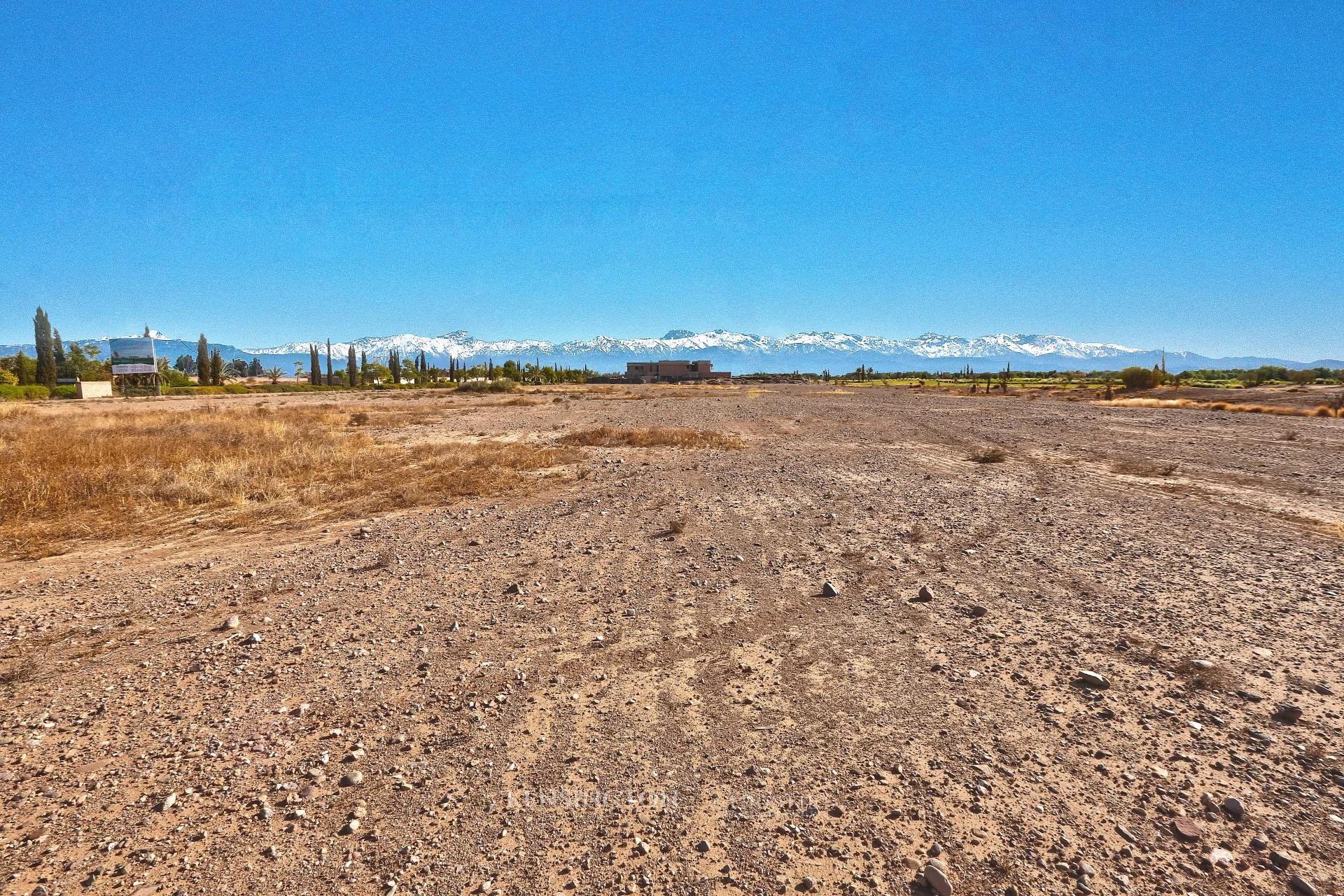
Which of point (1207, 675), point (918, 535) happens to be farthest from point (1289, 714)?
point (918, 535)

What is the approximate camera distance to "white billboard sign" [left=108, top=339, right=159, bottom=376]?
86.0 metres

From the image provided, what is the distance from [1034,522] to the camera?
11.2m

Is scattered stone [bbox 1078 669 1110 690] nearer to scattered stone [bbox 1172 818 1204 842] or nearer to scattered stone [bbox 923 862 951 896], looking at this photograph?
scattered stone [bbox 1172 818 1204 842]

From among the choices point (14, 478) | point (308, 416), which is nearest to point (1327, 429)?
point (14, 478)

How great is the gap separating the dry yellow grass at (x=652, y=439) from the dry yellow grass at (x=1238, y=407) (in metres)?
37.2

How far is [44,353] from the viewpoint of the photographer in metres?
91.3

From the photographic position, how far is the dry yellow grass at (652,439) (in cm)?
2291

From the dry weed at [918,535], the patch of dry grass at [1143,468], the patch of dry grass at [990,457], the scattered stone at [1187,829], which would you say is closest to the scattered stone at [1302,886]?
the scattered stone at [1187,829]

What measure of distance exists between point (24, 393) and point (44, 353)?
4088cm

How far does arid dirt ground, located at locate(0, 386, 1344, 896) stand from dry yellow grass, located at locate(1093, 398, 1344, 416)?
3744cm

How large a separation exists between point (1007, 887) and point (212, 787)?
5.15m

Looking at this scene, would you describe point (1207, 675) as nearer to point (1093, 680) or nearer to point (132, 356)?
point (1093, 680)

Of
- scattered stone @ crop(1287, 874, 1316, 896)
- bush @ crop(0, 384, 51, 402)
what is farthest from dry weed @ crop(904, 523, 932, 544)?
bush @ crop(0, 384, 51, 402)

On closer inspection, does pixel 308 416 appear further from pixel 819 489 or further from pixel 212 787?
pixel 212 787
